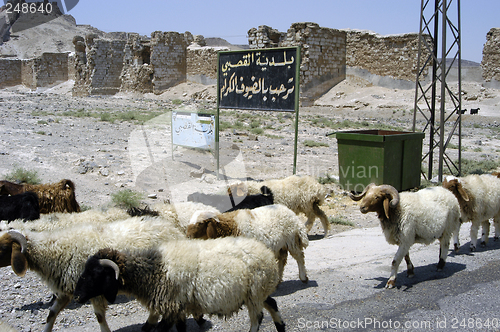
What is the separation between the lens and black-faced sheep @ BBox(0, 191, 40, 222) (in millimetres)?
5742

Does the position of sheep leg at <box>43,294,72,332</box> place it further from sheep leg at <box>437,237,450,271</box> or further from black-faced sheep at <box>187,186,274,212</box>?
sheep leg at <box>437,237,450,271</box>

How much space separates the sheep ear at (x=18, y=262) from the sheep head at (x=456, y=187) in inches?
243

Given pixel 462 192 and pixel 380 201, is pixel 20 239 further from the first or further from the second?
pixel 462 192

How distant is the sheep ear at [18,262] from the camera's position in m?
3.87

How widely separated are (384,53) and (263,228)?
101 feet

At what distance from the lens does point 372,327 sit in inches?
173

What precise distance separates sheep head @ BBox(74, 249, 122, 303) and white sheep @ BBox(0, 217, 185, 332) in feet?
1.67

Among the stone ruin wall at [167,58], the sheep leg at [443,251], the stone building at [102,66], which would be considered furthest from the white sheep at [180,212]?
the stone building at [102,66]

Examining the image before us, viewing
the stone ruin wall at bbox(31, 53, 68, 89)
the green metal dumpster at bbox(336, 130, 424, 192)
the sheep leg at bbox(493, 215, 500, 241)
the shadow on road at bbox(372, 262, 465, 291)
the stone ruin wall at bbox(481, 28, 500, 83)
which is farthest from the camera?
the stone ruin wall at bbox(31, 53, 68, 89)

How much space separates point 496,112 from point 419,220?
2486 centimetres

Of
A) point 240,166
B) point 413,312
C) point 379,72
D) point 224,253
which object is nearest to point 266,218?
point 224,253

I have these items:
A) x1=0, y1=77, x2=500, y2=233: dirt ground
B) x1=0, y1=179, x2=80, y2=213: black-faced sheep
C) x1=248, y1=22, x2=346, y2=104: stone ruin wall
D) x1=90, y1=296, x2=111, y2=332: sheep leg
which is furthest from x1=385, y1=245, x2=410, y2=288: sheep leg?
x1=248, y1=22, x2=346, y2=104: stone ruin wall

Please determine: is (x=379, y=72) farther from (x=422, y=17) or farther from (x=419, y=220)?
(x=419, y=220)

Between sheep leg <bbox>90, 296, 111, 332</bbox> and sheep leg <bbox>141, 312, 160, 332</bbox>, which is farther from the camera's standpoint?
sheep leg <bbox>141, 312, 160, 332</bbox>
